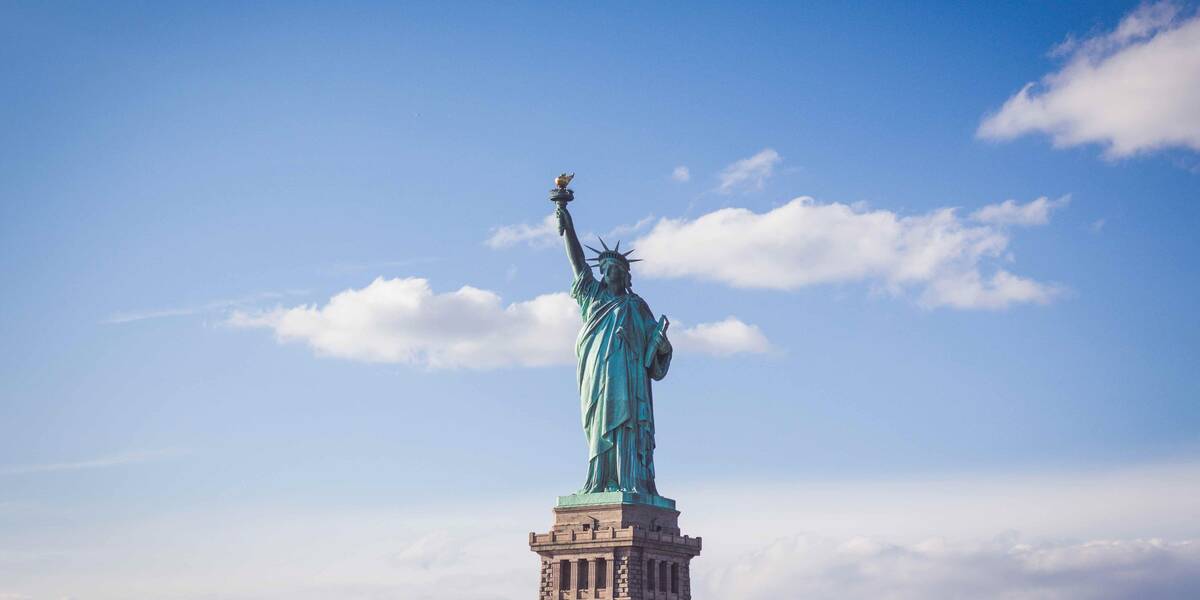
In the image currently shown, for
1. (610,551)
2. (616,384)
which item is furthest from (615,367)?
(610,551)

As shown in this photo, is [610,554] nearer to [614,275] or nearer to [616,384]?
[616,384]

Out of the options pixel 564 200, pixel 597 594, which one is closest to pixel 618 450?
pixel 597 594

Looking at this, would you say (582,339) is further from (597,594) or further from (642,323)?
(597,594)

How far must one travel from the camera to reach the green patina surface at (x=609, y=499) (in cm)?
5653

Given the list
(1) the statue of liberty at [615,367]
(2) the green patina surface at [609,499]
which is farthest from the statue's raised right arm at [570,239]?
(2) the green patina surface at [609,499]

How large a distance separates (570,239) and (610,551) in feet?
44.0

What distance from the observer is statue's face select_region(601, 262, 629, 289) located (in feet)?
199

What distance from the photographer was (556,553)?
57.3m

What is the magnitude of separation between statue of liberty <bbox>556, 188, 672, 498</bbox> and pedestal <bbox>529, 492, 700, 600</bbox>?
93 centimetres

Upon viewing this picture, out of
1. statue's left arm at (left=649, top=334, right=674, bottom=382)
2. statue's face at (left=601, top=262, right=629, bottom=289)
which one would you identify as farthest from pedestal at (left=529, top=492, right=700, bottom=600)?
statue's face at (left=601, top=262, right=629, bottom=289)

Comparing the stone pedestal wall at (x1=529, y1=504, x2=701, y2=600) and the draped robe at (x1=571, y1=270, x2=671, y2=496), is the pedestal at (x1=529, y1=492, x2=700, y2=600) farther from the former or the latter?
the draped robe at (x1=571, y1=270, x2=671, y2=496)

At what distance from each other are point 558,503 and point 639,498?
351cm

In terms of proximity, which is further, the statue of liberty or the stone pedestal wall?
the statue of liberty

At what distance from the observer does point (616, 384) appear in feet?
193
